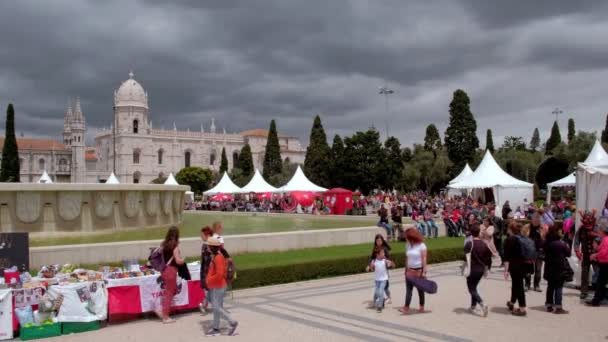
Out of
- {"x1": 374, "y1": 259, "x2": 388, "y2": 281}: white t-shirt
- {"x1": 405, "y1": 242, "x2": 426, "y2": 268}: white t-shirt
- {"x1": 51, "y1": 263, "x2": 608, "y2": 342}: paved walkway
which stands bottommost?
{"x1": 51, "y1": 263, "x2": 608, "y2": 342}: paved walkway

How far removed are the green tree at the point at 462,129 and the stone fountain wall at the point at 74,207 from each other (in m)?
41.9

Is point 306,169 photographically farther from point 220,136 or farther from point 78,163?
point 78,163

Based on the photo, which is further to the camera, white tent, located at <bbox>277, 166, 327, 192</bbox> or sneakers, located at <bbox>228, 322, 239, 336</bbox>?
white tent, located at <bbox>277, 166, 327, 192</bbox>

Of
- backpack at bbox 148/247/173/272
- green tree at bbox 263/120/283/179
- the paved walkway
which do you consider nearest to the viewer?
the paved walkway

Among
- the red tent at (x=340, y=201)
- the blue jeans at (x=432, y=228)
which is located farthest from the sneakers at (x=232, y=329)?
the red tent at (x=340, y=201)

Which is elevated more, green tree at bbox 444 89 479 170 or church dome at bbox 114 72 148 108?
church dome at bbox 114 72 148 108

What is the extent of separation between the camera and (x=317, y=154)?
2579 inches

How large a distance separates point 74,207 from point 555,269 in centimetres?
1092

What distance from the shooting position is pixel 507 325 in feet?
22.2

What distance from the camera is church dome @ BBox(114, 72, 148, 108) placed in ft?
306

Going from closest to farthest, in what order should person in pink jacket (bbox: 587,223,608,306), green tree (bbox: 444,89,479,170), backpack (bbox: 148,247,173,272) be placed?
1. backpack (bbox: 148,247,173,272)
2. person in pink jacket (bbox: 587,223,608,306)
3. green tree (bbox: 444,89,479,170)

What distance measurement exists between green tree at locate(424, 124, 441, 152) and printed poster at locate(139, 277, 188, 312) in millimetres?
61421

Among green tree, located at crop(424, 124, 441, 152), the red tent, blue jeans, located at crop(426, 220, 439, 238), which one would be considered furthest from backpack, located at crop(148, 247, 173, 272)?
green tree, located at crop(424, 124, 441, 152)

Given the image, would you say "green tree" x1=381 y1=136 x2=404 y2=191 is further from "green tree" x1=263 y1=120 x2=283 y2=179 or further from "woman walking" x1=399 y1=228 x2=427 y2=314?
"woman walking" x1=399 y1=228 x2=427 y2=314
